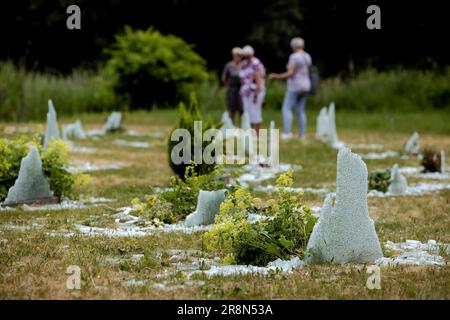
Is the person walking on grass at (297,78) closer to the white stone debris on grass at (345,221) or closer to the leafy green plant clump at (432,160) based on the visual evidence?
the leafy green plant clump at (432,160)

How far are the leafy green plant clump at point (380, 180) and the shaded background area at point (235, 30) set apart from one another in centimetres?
2501

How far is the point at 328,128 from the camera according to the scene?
18.5 metres

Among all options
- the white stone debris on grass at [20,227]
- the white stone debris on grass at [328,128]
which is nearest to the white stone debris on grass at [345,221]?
the white stone debris on grass at [20,227]

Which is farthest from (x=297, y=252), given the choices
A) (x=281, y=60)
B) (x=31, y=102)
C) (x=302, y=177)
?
(x=281, y=60)

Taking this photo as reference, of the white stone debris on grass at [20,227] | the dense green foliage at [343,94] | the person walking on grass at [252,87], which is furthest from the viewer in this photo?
the dense green foliage at [343,94]

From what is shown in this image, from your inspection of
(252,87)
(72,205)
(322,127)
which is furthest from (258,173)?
(322,127)

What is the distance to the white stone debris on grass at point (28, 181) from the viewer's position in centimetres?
953

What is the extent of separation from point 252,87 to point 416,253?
11152 millimetres

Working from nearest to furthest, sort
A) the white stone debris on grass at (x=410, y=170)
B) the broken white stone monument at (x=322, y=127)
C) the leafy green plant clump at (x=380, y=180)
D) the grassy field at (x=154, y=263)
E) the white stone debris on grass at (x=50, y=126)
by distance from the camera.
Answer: the grassy field at (x=154, y=263)
the leafy green plant clump at (x=380, y=180)
the white stone debris on grass at (x=50, y=126)
the white stone debris on grass at (x=410, y=170)
the broken white stone monument at (x=322, y=127)

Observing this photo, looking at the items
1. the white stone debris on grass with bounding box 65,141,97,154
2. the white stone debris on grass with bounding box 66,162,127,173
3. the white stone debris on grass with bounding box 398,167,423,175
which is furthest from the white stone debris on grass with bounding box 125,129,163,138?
the white stone debris on grass with bounding box 398,167,423,175

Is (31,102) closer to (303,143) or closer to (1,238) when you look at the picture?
(303,143)

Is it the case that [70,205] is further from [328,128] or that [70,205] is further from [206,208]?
[328,128]

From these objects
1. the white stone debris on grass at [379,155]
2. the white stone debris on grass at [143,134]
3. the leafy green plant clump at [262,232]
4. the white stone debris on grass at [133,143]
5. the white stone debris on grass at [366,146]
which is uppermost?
the leafy green plant clump at [262,232]

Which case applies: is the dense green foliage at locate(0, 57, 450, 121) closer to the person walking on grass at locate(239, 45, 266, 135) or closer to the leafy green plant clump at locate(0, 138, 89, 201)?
the person walking on grass at locate(239, 45, 266, 135)
